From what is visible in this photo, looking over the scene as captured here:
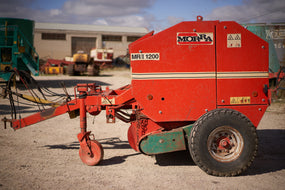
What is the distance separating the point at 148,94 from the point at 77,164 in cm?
176

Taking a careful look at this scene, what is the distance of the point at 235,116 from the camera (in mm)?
4090

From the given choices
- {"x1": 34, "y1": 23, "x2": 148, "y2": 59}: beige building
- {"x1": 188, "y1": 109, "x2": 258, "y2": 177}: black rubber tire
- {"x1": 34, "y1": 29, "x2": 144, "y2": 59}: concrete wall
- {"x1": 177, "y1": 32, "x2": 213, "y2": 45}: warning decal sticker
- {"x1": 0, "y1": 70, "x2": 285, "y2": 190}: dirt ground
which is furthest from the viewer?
Answer: {"x1": 34, "y1": 23, "x2": 148, "y2": 59}: beige building

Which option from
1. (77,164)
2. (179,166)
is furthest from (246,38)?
(77,164)

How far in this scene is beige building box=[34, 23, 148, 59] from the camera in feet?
118

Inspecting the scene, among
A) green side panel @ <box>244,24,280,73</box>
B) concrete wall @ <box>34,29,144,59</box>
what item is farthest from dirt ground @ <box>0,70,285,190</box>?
concrete wall @ <box>34,29,144,59</box>

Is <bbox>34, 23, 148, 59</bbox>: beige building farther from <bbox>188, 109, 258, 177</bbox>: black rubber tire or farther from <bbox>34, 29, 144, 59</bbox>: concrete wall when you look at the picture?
<bbox>188, 109, 258, 177</bbox>: black rubber tire

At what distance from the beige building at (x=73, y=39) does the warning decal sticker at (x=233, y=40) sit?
34111 millimetres

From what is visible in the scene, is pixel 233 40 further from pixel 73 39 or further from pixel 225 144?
pixel 73 39

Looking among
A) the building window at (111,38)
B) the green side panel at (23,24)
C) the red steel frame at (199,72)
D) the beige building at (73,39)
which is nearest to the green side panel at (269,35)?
the red steel frame at (199,72)

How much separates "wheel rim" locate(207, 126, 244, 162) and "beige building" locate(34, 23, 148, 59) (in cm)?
3433

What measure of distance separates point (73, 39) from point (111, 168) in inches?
1390

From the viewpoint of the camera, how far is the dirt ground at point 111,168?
3.89 meters

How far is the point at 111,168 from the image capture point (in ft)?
14.9

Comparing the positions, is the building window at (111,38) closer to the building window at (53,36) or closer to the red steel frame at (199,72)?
the building window at (53,36)
